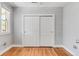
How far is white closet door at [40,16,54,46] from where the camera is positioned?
400 cm

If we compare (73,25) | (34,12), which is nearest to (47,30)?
(34,12)

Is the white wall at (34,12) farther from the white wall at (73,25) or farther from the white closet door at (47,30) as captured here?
the white wall at (73,25)

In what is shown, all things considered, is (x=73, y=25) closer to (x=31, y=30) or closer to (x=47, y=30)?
(x=47, y=30)

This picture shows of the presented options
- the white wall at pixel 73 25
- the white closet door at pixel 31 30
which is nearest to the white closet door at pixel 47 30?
the white closet door at pixel 31 30

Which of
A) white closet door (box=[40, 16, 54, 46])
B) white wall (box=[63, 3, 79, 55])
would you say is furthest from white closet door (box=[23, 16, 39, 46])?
white wall (box=[63, 3, 79, 55])

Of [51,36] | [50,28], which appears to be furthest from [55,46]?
[50,28]

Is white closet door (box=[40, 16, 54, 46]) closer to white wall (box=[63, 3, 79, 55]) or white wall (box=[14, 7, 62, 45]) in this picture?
white wall (box=[14, 7, 62, 45])

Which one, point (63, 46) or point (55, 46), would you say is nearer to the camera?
point (63, 46)

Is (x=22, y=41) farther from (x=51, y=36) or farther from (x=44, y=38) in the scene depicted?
(x=51, y=36)

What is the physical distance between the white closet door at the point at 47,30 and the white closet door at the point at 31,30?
172 mm

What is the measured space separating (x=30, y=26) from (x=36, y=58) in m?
3.45

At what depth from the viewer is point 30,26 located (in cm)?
420

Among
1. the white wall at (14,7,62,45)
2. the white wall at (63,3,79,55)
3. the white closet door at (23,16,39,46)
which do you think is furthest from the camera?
the white wall at (14,7,62,45)

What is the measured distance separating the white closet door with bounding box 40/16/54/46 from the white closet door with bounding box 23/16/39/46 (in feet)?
0.56
